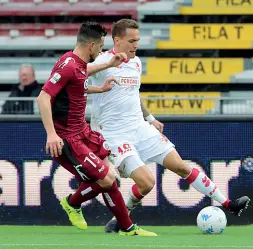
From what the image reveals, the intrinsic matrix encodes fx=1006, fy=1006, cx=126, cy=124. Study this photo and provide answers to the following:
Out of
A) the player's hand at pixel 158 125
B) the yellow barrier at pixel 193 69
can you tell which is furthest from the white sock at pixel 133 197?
the yellow barrier at pixel 193 69

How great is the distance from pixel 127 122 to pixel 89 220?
166 centimetres

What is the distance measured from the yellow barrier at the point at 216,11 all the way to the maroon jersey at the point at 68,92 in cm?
661

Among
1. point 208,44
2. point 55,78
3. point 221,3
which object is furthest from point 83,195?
point 221,3

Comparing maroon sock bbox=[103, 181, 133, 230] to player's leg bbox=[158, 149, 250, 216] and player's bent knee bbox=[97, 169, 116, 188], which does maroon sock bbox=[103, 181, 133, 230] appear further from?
player's leg bbox=[158, 149, 250, 216]

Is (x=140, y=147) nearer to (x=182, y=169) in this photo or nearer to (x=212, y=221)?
(x=182, y=169)

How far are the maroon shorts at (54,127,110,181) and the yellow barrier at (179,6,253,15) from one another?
21.6 ft

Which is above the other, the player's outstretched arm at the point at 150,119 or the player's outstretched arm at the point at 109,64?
the player's outstretched arm at the point at 109,64

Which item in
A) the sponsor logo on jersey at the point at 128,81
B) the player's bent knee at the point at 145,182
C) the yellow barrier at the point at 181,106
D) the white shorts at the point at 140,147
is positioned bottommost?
the player's bent knee at the point at 145,182

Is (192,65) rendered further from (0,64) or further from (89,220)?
(89,220)

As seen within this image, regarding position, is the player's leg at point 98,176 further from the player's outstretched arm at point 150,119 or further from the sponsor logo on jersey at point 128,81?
the player's outstretched arm at point 150,119

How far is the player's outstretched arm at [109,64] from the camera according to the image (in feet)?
26.3

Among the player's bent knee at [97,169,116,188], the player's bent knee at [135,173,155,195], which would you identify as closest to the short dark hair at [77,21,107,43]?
the player's bent knee at [97,169,116,188]

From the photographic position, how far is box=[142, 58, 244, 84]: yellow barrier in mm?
14195

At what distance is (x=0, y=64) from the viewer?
47.8 feet
